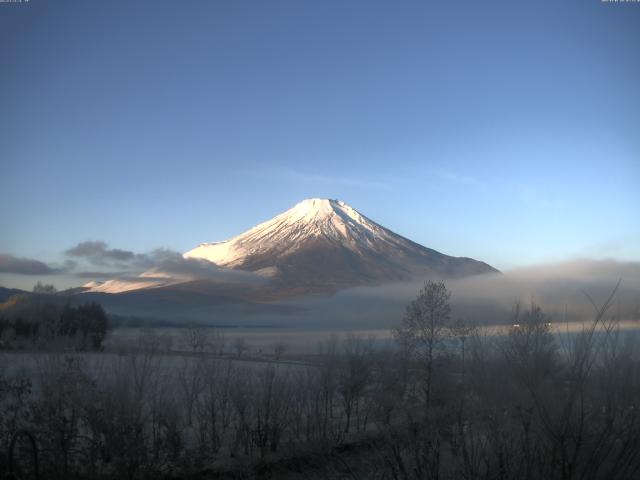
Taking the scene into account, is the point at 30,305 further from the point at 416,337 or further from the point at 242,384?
the point at 416,337

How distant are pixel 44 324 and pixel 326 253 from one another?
8455 cm

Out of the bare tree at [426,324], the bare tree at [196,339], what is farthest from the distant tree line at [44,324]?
the bare tree at [426,324]

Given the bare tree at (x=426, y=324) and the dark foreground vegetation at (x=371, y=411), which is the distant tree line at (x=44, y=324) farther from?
the bare tree at (x=426, y=324)

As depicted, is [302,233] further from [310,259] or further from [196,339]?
[196,339]

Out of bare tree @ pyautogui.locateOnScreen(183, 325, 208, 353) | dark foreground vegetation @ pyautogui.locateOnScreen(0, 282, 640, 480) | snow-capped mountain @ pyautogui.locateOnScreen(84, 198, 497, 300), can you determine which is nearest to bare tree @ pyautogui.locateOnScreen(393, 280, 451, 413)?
dark foreground vegetation @ pyautogui.locateOnScreen(0, 282, 640, 480)

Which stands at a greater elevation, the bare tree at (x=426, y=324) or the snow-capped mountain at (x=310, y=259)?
the snow-capped mountain at (x=310, y=259)

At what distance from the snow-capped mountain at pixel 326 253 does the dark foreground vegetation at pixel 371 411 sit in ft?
213

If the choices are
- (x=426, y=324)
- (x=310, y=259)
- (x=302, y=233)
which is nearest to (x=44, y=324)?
(x=426, y=324)

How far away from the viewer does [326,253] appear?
113m

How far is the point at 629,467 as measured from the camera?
20.7 feet

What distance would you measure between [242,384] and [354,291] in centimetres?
7202

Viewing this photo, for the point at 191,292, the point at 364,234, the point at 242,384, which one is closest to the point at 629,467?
the point at 242,384

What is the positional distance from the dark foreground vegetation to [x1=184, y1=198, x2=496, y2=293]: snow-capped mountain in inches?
2558

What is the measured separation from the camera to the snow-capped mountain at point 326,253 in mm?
106438
